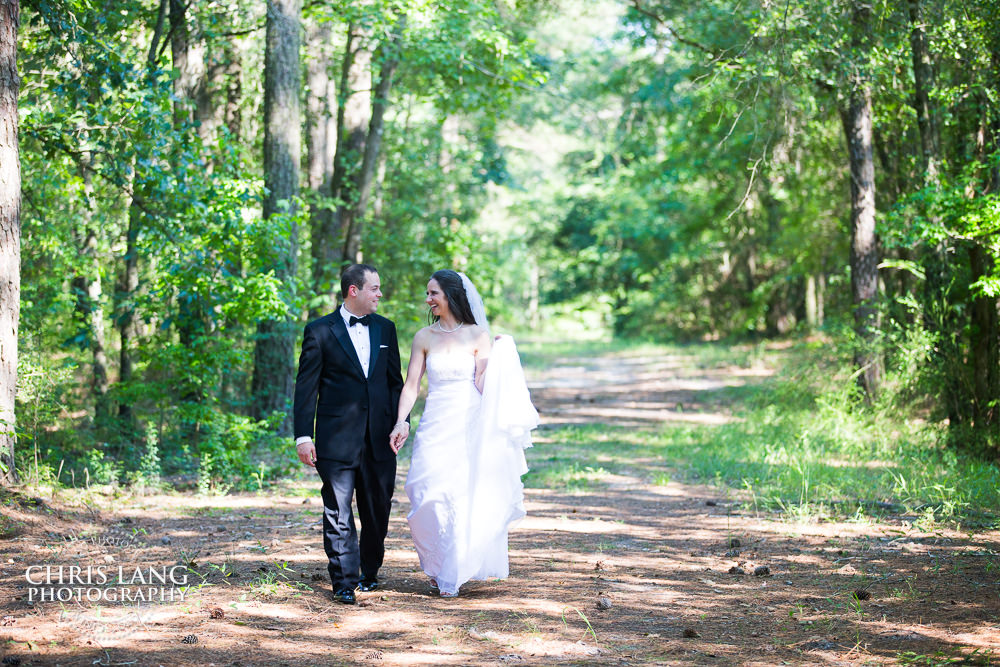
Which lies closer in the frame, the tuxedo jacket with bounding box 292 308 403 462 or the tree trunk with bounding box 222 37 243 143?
the tuxedo jacket with bounding box 292 308 403 462

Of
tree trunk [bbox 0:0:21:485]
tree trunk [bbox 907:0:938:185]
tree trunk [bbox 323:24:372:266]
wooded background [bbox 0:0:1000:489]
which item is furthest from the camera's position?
tree trunk [bbox 323:24:372:266]

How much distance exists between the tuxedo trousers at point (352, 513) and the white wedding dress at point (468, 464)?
0.22 metres

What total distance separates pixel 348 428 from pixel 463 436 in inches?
32.2

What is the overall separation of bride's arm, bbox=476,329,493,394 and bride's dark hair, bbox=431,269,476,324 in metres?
0.17

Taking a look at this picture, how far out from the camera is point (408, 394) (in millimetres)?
6449

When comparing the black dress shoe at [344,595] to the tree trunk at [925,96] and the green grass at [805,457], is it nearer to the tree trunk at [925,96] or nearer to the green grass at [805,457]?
the green grass at [805,457]

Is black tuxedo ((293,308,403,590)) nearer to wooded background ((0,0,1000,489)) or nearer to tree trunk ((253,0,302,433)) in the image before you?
wooded background ((0,0,1000,489))

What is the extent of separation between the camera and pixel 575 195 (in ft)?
160

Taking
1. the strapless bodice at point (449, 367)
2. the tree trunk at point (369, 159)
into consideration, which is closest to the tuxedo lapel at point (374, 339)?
the strapless bodice at point (449, 367)

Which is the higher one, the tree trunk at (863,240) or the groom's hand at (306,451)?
the tree trunk at (863,240)

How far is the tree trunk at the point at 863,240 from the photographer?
14508 millimetres

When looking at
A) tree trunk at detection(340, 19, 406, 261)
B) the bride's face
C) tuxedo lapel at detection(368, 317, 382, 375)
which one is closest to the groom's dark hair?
tuxedo lapel at detection(368, 317, 382, 375)

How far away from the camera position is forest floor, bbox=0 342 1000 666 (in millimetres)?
→ 5047

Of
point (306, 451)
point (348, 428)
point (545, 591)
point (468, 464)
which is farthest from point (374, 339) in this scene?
point (545, 591)
